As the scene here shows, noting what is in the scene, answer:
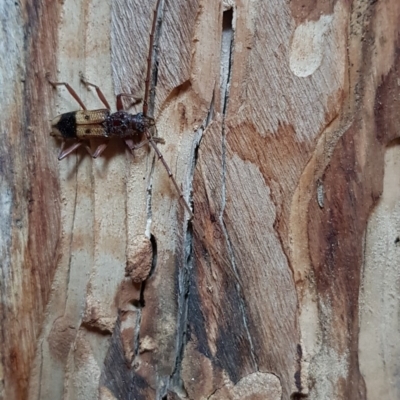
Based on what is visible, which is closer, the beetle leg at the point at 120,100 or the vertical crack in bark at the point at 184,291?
the vertical crack in bark at the point at 184,291

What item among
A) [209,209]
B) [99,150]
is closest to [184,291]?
[209,209]

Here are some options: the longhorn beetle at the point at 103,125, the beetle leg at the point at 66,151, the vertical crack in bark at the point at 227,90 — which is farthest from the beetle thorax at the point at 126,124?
the vertical crack in bark at the point at 227,90

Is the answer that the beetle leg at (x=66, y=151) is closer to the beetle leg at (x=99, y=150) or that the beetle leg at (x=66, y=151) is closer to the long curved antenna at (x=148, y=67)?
the beetle leg at (x=99, y=150)

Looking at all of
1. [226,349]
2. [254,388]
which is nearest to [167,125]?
[226,349]

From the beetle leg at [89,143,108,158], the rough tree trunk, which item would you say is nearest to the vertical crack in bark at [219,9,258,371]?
the rough tree trunk

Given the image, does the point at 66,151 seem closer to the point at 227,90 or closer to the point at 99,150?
the point at 99,150

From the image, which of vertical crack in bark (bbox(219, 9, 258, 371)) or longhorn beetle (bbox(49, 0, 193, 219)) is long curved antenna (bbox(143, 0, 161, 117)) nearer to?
longhorn beetle (bbox(49, 0, 193, 219))

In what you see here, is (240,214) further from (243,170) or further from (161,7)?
(161,7)
